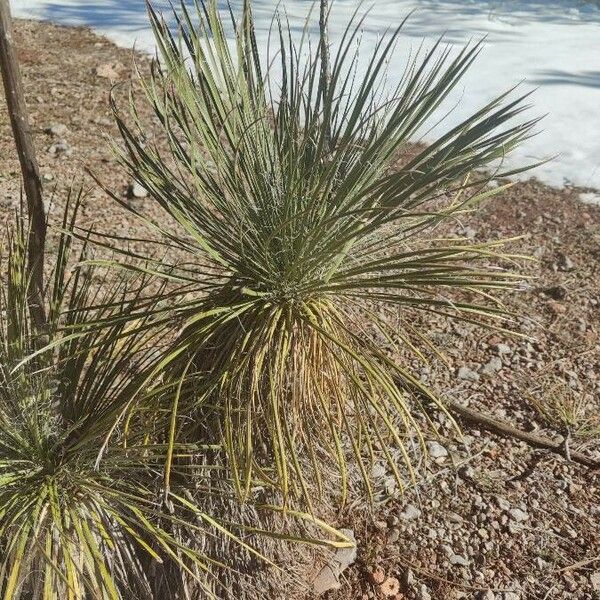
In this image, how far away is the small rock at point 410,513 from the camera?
1.96 m

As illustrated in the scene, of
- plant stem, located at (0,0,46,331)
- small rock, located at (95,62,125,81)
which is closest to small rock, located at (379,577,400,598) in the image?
plant stem, located at (0,0,46,331)

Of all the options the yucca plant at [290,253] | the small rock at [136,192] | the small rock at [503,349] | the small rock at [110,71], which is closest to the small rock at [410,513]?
the yucca plant at [290,253]

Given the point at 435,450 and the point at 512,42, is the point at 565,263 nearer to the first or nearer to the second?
the point at 435,450

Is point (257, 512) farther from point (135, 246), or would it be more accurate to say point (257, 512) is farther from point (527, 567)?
point (135, 246)

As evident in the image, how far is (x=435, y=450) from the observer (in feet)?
7.20

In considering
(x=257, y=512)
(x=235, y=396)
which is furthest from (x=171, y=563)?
(x=235, y=396)

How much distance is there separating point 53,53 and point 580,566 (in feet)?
16.8

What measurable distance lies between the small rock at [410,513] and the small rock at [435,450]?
231 millimetres

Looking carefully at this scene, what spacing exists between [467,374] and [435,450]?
16.8 inches

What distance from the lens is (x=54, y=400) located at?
4.75 feet

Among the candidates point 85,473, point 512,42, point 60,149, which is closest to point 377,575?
point 85,473

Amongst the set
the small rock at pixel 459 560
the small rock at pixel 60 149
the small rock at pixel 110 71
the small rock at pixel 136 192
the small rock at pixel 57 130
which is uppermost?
the small rock at pixel 110 71

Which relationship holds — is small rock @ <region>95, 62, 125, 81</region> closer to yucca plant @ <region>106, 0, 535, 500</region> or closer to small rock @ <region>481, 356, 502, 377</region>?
small rock @ <region>481, 356, 502, 377</region>

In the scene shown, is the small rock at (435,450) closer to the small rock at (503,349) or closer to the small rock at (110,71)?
the small rock at (503,349)
